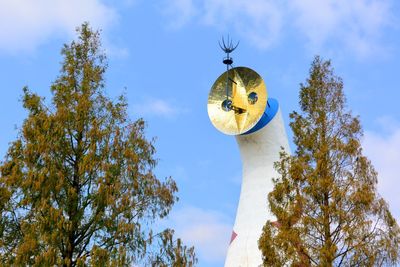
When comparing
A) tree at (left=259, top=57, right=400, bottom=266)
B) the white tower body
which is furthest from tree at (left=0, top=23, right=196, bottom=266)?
the white tower body

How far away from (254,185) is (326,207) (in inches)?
362

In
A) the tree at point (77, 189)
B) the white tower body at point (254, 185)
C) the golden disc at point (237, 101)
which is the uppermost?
the golden disc at point (237, 101)

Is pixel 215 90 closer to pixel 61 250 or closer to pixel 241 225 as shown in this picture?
pixel 241 225

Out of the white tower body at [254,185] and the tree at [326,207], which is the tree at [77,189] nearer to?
the tree at [326,207]

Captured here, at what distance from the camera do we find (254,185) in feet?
73.2

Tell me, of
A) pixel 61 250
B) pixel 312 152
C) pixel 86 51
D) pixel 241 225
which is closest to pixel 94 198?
pixel 61 250

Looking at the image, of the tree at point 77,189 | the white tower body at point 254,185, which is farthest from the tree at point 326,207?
the white tower body at point 254,185

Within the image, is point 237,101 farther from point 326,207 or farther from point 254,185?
point 326,207

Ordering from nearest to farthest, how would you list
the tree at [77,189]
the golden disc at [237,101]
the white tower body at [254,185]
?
the tree at [77,189] → the white tower body at [254,185] → the golden disc at [237,101]

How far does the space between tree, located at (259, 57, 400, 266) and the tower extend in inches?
292

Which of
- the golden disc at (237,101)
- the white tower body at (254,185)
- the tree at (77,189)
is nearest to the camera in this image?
the tree at (77,189)

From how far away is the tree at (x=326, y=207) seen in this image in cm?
1284

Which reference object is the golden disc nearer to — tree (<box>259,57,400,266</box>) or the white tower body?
the white tower body

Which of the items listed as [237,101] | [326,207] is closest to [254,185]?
[237,101]
